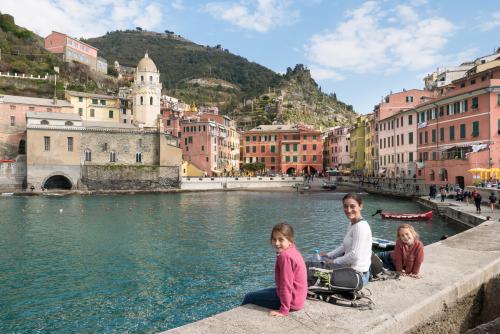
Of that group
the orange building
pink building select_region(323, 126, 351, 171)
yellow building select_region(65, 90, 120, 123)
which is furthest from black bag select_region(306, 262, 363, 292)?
pink building select_region(323, 126, 351, 171)

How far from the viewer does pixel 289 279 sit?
5.57 m

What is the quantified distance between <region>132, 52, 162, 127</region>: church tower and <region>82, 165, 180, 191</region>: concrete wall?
56.4ft

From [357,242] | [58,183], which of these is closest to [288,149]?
[58,183]

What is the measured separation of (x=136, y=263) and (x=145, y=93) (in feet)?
230

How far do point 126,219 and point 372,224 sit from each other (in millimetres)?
20789

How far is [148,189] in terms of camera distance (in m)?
69.0

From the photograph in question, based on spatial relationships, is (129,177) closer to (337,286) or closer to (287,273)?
(337,286)

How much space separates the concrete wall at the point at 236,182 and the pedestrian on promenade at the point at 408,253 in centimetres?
6422

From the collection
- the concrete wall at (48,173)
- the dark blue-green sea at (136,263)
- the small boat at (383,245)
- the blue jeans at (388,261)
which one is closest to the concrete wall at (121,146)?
the concrete wall at (48,173)

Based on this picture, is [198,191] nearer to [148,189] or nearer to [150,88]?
[148,189]

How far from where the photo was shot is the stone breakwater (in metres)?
5.43

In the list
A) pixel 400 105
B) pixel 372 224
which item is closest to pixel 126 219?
pixel 372 224

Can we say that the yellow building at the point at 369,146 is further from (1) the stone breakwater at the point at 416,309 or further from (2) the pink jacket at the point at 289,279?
(2) the pink jacket at the point at 289,279

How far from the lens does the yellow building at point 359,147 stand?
8393cm
